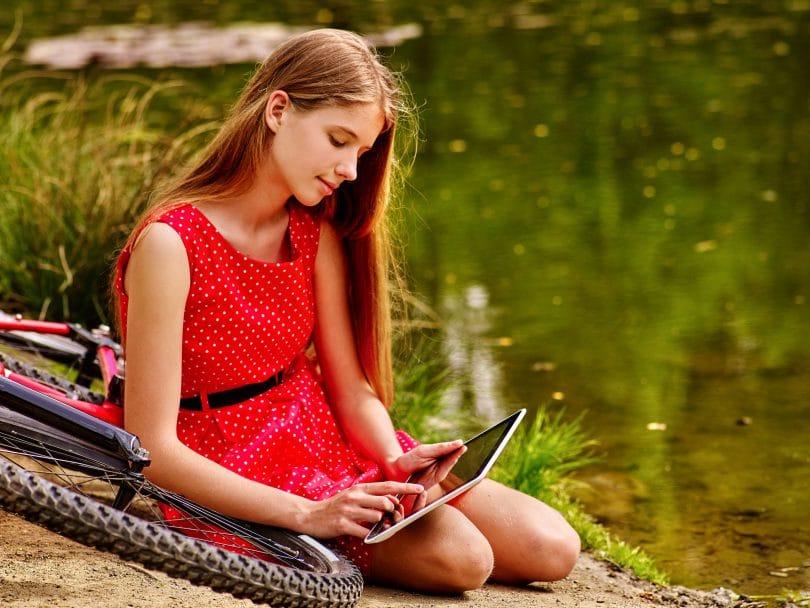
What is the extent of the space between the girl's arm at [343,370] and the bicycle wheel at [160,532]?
1.50 feet

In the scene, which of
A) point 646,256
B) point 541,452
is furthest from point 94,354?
point 646,256

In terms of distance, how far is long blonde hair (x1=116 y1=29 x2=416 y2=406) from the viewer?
2.86m

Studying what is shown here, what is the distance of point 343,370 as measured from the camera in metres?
3.22

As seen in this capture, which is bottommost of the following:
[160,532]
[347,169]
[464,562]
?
[464,562]

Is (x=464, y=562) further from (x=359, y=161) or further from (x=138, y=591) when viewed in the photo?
(x=359, y=161)

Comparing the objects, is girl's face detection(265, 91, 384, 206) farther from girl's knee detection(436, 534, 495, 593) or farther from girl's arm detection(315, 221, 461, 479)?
girl's knee detection(436, 534, 495, 593)

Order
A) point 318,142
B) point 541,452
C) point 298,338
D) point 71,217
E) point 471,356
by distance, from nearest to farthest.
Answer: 1. point 318,142
2. point 298,338
3. point 541,452
4. point 71,217
5. point 471,356

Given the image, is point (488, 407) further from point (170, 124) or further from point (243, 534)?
point (170, 124)

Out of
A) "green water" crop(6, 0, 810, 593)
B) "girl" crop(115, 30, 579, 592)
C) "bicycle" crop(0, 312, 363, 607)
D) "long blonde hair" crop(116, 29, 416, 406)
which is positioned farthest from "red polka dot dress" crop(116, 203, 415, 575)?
"green water" crop(6, 0, 810, 593)

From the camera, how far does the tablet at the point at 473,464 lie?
272cm

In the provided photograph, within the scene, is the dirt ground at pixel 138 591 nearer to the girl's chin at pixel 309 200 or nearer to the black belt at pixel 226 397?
the black belt at pixel 226 397

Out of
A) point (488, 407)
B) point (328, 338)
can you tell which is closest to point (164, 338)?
point (328, 338)

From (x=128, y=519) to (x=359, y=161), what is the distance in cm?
116

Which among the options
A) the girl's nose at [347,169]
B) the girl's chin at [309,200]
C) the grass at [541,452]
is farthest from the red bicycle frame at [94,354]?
the grass at [541,452]
